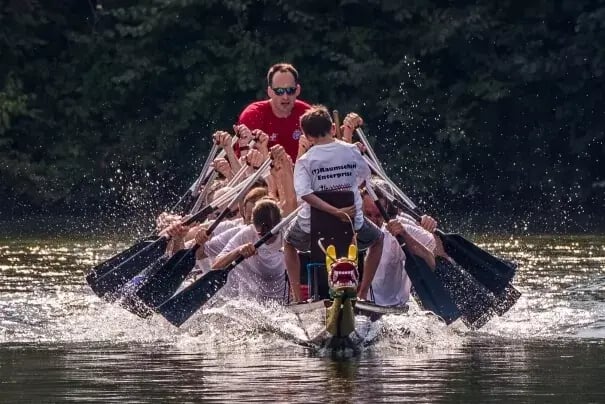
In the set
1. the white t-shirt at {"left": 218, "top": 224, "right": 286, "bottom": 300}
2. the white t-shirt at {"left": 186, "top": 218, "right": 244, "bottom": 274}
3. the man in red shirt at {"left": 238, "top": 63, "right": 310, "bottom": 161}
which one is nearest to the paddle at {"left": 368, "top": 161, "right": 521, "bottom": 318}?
the white t-shirt at {"left": 218, "top": 224, "right": 286, "bottom": 300}

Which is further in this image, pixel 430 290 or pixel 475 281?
pixel 475 281

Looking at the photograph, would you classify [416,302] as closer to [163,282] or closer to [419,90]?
[163,282]

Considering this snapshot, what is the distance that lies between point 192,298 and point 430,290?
1.71m

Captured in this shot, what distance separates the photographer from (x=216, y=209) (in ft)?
54.7

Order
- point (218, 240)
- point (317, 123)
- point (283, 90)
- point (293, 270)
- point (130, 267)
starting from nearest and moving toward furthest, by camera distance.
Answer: point (317, 123)
point (293, 270)
point (218, 240)
point (130, 267)
point (283, 90)

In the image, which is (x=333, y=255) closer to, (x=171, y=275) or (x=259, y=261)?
(x=259, y=261)

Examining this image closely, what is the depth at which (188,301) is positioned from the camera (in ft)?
50.5

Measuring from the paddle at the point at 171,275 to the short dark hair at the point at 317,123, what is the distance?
4.69 feet

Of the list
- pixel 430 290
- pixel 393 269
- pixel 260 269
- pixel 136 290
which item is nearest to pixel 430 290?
pixel 430 290

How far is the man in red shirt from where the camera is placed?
57.4 feet

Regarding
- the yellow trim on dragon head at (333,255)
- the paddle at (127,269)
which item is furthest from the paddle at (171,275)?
the yellow trim on dragon head at (333,255)

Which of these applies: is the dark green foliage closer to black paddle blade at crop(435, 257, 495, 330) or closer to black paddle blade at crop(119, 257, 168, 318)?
black paddle blade at crop(119, 257, 168, 318)

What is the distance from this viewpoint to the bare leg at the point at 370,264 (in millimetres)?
Result: 14927

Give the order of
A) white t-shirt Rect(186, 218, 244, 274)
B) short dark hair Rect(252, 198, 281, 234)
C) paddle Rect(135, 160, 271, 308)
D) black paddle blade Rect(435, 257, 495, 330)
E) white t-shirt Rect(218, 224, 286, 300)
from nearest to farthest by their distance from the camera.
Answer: short dark hair Rect(252, 198, 281, 234), white t-shirt Rect(218, 224, 286, 300), black paddle blade Rect(435, 257, 495, 330), paddle Rect(135, 160, 271, 308), white t-shirt Rect(186, 218, 244, 274)
